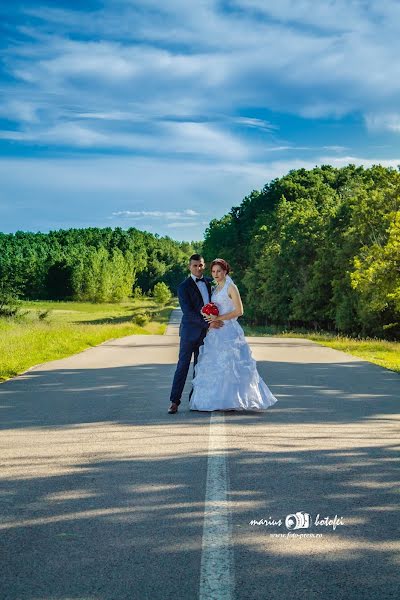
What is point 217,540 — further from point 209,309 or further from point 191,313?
point 191,313

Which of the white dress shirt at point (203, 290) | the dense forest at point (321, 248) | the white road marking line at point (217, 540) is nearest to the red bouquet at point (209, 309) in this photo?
the white dress shirt at point (203, 290)

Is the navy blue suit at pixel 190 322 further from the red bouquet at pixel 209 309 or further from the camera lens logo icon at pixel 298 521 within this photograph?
the camera lens logo icon at pixel 298 521

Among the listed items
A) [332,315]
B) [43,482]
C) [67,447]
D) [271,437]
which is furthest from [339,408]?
[332,315]

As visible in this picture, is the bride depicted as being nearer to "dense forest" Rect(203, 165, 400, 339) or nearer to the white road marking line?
the white road marking line

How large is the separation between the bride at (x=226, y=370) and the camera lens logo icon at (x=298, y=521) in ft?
15.8

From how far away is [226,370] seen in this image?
9.81 meters

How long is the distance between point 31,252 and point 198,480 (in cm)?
14034

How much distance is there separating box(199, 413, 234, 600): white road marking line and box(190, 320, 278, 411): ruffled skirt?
2957mm

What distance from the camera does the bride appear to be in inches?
386

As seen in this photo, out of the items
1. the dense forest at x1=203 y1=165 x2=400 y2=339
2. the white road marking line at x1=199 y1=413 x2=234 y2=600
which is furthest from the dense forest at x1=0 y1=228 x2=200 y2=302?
the white road marking line at x1=199 y1=413 x2=234 y2=600

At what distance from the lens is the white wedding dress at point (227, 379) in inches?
385

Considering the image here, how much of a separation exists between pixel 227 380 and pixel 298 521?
5010 mm

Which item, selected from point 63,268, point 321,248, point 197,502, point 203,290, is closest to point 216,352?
point 203,290

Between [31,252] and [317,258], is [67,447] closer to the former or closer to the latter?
[317,258]
